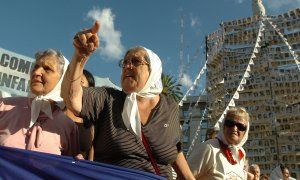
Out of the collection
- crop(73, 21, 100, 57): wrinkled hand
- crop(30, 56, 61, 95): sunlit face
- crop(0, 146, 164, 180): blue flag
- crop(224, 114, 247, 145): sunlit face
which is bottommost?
crop(0, 146, 164, 180): blue flag

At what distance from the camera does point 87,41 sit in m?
1.88

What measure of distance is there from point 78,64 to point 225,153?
1.84 m

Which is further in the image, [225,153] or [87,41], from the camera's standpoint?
A: [225,153]

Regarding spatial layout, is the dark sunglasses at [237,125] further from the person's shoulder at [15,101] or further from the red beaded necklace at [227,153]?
the person's shoulder at [15,101]

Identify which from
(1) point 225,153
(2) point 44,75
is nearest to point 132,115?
(2) point 44,75

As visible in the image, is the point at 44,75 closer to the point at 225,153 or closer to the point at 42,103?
the point at 42,103

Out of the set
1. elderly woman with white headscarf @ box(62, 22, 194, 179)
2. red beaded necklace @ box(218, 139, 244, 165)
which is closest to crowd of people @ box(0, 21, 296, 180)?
elderly woman with white headscarf @ box(62, 22, 194, 179)

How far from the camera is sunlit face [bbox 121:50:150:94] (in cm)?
236

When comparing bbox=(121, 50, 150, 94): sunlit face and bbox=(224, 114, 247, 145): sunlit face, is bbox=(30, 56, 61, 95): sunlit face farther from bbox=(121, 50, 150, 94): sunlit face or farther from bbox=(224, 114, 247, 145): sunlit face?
bbox=(224, 114, 247, 145): sunlit face

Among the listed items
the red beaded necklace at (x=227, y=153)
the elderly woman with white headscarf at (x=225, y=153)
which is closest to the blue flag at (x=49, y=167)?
the elderly woman with white headscarf at (x=225, y=153)

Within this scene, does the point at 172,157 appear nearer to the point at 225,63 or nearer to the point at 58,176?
the point at 58,176

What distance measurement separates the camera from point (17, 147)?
7.18 feet

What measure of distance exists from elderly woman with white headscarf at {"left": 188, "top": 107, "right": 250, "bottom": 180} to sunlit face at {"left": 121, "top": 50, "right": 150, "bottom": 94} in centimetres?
113

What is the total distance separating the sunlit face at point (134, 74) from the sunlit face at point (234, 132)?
4.22 feet
